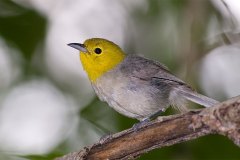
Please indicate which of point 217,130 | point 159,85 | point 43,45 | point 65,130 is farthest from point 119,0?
point 217,130

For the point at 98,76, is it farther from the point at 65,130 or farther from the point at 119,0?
the point at 119,0

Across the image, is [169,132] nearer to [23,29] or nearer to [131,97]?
[131,97]

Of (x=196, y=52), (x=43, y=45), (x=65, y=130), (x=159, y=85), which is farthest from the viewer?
(x=43, y=45)

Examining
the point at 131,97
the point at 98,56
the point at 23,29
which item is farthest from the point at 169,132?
the point at 23,29

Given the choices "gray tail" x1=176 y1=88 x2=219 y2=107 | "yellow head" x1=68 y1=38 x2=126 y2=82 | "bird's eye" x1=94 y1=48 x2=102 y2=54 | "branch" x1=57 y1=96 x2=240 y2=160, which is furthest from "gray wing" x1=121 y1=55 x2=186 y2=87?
"branch" x1=57 y1=96 x2=240 y2=160

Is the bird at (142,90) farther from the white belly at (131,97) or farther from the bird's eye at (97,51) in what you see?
the bird's eye at (97,51)

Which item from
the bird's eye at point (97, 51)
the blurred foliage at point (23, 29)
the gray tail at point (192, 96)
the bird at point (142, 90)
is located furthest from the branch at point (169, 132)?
the blurred foliage at point (23, 29)
